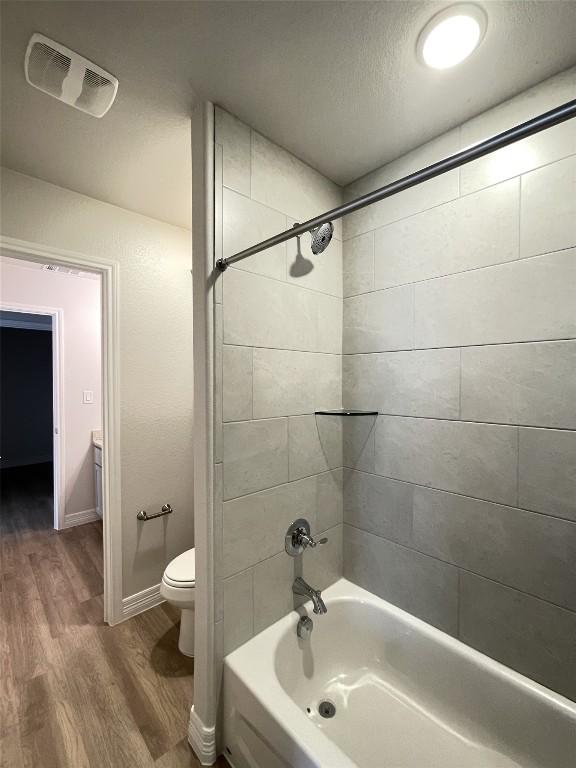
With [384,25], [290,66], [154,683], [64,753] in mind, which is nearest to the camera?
[384,25]

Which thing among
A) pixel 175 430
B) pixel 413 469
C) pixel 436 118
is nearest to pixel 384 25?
pixel 436 118

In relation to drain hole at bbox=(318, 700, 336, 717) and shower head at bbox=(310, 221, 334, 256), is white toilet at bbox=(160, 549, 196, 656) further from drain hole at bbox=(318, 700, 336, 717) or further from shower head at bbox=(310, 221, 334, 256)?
shower head at bbox=(310, 221, 334, 256)

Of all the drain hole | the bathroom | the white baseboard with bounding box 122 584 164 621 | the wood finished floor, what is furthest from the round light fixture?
the white baseboard with bounding box 122 584 164 621

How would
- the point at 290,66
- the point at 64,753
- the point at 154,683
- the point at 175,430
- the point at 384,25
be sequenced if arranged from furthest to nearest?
1. the point at 175,430
2. the point at 154,683
3. the point at 64,753
4. the point at 290,66
5. the point at 384,25

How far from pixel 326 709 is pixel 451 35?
245 centimetres

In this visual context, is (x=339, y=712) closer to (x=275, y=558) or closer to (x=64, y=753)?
(x=275, y=558)

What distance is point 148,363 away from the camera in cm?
214

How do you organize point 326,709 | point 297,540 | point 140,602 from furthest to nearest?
point 140,602 < point 297,540 < point 326,709

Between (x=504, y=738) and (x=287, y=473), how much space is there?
1.18 metres

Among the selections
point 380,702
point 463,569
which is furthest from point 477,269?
point 380,702

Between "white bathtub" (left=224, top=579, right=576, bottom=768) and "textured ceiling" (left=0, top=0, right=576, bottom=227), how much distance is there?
2.05 metres

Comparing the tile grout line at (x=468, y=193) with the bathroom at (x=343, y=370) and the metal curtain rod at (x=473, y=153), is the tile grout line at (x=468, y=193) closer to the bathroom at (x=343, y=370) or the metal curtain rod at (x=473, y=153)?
the bathroom at (x=343, y=370)

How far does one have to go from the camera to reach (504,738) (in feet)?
3.82

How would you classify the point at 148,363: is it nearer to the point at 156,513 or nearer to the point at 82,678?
the point at 156,513
